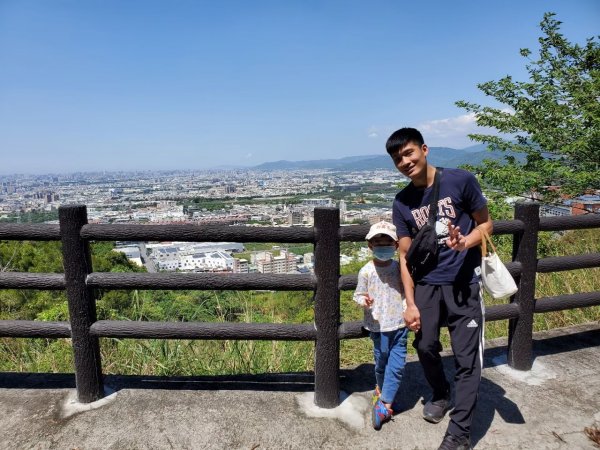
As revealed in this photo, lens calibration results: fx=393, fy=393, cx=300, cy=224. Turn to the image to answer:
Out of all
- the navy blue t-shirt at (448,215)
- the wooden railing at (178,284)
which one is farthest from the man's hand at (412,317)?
the wooden railing at (178,284)

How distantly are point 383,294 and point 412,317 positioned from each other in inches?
7.8

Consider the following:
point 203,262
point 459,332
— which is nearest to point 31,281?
point 459,332

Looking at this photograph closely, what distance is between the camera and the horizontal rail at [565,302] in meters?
2.86

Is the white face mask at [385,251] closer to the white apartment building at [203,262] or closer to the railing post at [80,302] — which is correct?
the railing post at [80,302]

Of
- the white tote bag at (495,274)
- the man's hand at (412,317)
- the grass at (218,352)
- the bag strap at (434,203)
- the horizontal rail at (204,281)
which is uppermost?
the bag strap at (434,203)

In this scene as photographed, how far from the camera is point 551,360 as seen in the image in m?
2.94

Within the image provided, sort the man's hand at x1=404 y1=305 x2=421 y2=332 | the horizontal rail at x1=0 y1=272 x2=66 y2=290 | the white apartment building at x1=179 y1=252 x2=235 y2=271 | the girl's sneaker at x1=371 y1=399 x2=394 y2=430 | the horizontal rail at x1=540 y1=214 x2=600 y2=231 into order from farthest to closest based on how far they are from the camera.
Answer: the white apartment building at x1=179 y1=252 x2=235 y2=271 → the horizontal rail at x1=540 y1=214 x2=600 y2=231 → the horizontal rail at x1=0 y1=272 x2=66 y2=290 → the girl's sneaker at x1=371 y1=399 x2=394 y2=430 → the man's hand at x1=404 y1=305 x2=421 y2=332

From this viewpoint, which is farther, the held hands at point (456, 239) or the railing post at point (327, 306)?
the railing post at point (327, 306)

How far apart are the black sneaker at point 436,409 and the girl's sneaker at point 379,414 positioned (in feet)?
0.70

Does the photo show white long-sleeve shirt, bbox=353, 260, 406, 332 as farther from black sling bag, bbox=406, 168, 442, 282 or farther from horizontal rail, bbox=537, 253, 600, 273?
horizontal rail, bbox=537, 253, 600, 273

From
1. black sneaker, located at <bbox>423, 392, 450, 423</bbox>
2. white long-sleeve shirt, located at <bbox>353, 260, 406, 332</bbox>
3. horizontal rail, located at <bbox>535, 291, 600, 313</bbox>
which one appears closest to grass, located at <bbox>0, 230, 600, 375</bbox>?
horizontal rail, located at <bbox>535, 291, 600, 313</bbox>

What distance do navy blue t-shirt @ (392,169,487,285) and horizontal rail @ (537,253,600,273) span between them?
1029mm

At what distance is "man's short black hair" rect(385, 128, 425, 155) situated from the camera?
200cm

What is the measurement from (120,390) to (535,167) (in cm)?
870
